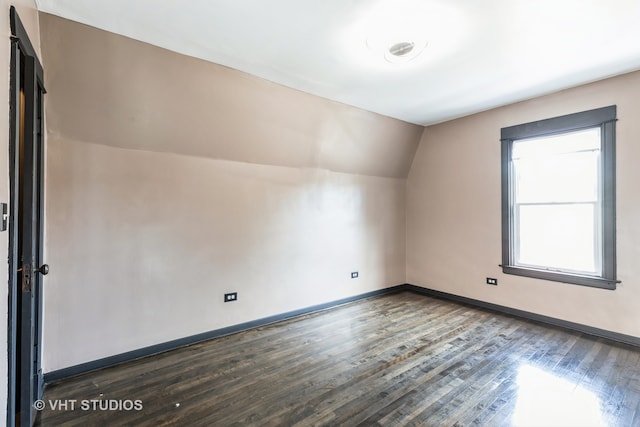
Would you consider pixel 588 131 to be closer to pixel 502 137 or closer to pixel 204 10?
pixel 502 137

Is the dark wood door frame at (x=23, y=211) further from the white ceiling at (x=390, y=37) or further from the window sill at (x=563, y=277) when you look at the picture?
the window sill at (x=563, y=277)

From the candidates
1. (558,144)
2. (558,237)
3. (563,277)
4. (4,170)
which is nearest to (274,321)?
(4,170)

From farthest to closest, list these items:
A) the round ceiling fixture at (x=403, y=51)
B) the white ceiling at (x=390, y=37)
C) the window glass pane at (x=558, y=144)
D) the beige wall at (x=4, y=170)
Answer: the window glass pane at (x=558, y=144)
the round ceiling fixture at (x=403, y=51)
the white ceiling at (x=390, y=37)
the beige wall at (x=4, y=170)

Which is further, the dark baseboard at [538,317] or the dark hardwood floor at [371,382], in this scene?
the dark baseboard at [538,317]

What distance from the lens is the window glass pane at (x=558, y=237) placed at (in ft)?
10.8

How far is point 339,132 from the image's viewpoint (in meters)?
3.86

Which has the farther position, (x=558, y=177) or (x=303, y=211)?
(x=303, y=211)

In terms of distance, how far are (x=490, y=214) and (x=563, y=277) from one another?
1055 mm

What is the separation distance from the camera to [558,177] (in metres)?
3.49

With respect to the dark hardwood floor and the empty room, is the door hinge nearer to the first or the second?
the empty room

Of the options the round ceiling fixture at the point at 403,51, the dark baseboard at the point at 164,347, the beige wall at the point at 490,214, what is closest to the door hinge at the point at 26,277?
the dark baseboard at the point at 164,347

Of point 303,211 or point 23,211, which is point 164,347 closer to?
point 23,211

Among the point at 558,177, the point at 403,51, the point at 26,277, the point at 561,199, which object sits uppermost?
the point at 403,51

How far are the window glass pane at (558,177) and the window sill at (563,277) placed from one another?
838 millimetres
